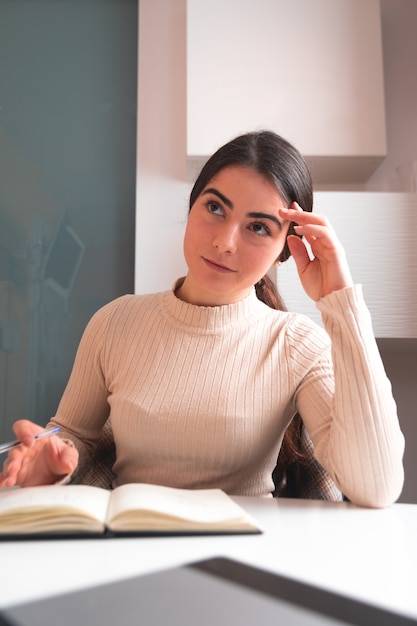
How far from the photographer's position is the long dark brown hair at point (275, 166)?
1236 mm

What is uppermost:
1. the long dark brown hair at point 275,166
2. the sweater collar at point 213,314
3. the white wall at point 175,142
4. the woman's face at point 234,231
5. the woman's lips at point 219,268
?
the white wall at point 175,142

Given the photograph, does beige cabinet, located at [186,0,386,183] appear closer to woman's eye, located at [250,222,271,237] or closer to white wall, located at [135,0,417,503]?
white wall, located at [135,0,417,503]

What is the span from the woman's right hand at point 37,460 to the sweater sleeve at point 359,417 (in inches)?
16.7

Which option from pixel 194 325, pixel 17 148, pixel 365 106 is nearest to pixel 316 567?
pixel 194 325

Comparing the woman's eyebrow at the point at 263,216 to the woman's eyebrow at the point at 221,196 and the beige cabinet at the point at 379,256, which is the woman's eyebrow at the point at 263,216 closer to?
the woman's eyebrow at the point at 221,196

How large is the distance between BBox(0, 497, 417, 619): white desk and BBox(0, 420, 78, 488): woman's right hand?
25 centimetres

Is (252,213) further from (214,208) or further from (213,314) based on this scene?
(213,314)

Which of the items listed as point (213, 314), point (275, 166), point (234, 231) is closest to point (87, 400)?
point (213, 314)

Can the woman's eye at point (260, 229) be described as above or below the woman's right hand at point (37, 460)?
above

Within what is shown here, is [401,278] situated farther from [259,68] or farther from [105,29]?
[105,29]

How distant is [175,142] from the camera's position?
2352 millimetres

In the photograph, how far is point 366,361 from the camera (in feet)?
3.52

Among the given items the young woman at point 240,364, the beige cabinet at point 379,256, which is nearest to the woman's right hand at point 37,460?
the young woman at point 240,364

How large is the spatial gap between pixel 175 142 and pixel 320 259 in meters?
1.29
